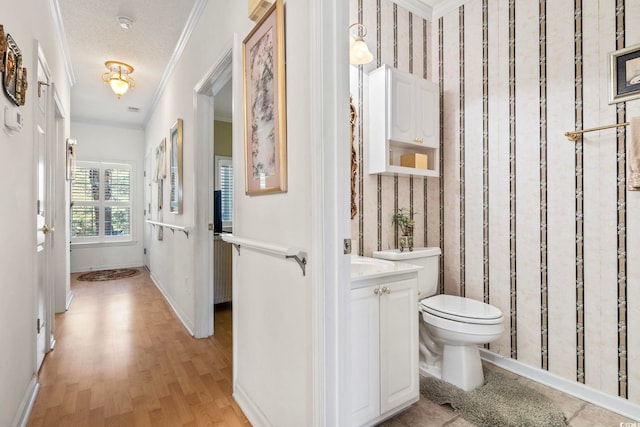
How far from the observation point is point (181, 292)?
10.4 ft

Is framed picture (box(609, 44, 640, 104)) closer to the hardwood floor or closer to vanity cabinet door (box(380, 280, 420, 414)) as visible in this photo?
vanity cabinet door (box(380, 280, 420, 414))

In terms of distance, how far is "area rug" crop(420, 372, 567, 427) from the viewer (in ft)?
5.39

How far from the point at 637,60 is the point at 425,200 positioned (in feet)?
4.68

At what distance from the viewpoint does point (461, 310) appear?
6.34 feet

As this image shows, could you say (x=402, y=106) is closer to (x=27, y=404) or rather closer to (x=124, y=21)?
(x=124, y=21)

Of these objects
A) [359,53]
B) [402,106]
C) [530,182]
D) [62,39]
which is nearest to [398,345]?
[530,182]

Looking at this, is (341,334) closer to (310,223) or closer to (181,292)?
(310,223)

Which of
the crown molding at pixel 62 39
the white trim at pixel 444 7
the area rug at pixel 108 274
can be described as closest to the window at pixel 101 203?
the area rug at pixel 108 274

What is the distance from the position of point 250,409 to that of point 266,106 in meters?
1.51

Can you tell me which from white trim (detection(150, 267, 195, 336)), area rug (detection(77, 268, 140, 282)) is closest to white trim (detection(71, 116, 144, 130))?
area rug (detection(77, 268, 140, 282))

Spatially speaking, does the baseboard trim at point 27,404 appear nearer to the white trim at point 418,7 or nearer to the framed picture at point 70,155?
the framed picture at point 70,155

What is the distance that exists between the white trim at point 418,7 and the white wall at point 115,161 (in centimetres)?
530

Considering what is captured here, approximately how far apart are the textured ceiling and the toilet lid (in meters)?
2.81

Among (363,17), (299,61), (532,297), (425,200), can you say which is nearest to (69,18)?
(363,17)
